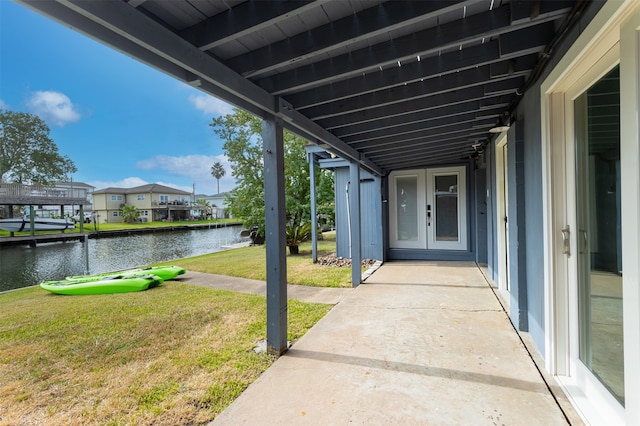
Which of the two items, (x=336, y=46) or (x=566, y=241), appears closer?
(x=336, y=46)

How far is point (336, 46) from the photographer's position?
183cm

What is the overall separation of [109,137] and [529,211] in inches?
2909

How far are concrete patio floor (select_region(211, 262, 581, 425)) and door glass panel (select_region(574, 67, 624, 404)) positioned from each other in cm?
42

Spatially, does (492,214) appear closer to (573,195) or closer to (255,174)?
(573,195)

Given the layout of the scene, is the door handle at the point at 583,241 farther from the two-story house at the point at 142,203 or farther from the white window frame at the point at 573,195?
the two-story house at the point at 142,203

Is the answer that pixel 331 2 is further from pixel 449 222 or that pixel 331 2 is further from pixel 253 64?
pixel 449 222

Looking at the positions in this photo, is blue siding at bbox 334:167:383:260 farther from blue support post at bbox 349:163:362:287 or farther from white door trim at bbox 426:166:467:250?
blue support post at bbox 349:163:362:287

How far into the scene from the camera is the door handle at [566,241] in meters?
1.98

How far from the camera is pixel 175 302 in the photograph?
4594 mm

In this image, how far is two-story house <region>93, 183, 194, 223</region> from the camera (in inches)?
1547

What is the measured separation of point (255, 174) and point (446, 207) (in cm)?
937

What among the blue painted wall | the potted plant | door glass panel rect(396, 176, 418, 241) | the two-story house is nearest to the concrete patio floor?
the blue painted wall

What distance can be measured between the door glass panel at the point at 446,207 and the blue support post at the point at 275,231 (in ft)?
17.3

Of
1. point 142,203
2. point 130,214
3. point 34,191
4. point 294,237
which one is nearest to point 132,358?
point 294,237
